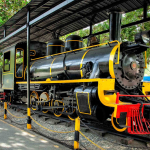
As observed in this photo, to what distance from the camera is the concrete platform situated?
3647 mm

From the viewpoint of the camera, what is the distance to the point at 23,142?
396 cm

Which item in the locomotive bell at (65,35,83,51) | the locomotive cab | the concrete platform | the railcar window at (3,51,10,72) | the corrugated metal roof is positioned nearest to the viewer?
the concrete platform

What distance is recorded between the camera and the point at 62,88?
20.7 feet

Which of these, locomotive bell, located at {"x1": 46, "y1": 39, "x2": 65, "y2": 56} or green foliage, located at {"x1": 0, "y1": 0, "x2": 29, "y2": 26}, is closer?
locomotive bell, located at {"x1": 46, "y1": 39, "x2": 65, "y2": 56}

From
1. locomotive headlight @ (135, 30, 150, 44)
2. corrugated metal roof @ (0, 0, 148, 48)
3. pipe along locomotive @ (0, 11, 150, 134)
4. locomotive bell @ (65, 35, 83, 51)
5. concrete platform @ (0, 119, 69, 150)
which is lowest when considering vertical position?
concrete platform @ (0, 119, 69, 150)

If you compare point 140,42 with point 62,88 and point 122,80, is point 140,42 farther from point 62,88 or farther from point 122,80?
point 62,88

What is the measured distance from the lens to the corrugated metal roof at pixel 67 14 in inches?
225

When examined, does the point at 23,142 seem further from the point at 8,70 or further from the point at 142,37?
the point at 8,70

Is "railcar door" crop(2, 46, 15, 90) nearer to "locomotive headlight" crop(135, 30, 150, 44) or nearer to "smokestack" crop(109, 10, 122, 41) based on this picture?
"smokestack" crop(109, 10, 122, 41)

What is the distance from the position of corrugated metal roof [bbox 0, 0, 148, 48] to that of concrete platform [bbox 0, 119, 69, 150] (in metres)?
3.45

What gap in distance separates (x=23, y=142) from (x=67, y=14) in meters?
4.99

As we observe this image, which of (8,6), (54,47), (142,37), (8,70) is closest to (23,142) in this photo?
(142,37)

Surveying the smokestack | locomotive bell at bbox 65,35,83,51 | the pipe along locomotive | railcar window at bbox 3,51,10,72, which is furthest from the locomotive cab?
the smokestack

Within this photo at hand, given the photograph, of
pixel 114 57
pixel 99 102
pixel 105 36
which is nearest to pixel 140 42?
pixel 114 57
